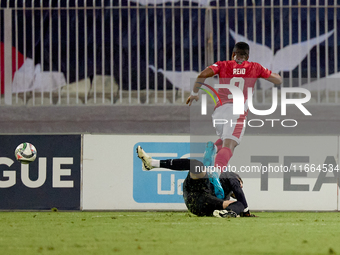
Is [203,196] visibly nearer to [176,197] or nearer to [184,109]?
[176,197]

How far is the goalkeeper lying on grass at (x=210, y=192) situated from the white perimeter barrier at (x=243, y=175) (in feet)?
4.57

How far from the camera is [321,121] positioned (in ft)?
30.7

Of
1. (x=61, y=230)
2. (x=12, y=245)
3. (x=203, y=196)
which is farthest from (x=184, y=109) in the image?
(x=12, y=245)

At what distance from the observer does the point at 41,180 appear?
8.22 metres

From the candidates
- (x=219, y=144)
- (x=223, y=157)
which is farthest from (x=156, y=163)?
(x=219, y=144)

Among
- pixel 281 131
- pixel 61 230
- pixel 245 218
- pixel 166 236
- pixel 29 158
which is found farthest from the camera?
pixel 281 131

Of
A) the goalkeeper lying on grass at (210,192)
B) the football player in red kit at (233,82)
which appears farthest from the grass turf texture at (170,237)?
the football player in red kit at (233,82)

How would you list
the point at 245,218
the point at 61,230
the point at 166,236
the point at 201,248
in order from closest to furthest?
1. the point at 201,248
2. the point at 166,236
3. the point at 61,230
4. the point at 245,218

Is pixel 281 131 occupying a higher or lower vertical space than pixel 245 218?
higher

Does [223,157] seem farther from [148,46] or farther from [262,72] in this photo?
[148,46]

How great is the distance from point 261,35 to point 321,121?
1.71 meters

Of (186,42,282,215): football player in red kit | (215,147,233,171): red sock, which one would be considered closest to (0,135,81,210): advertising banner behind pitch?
(186,42,282,215): football player in red kit

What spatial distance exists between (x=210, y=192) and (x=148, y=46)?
11.6 ft

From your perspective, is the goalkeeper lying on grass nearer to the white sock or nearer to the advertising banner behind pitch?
the white sock
